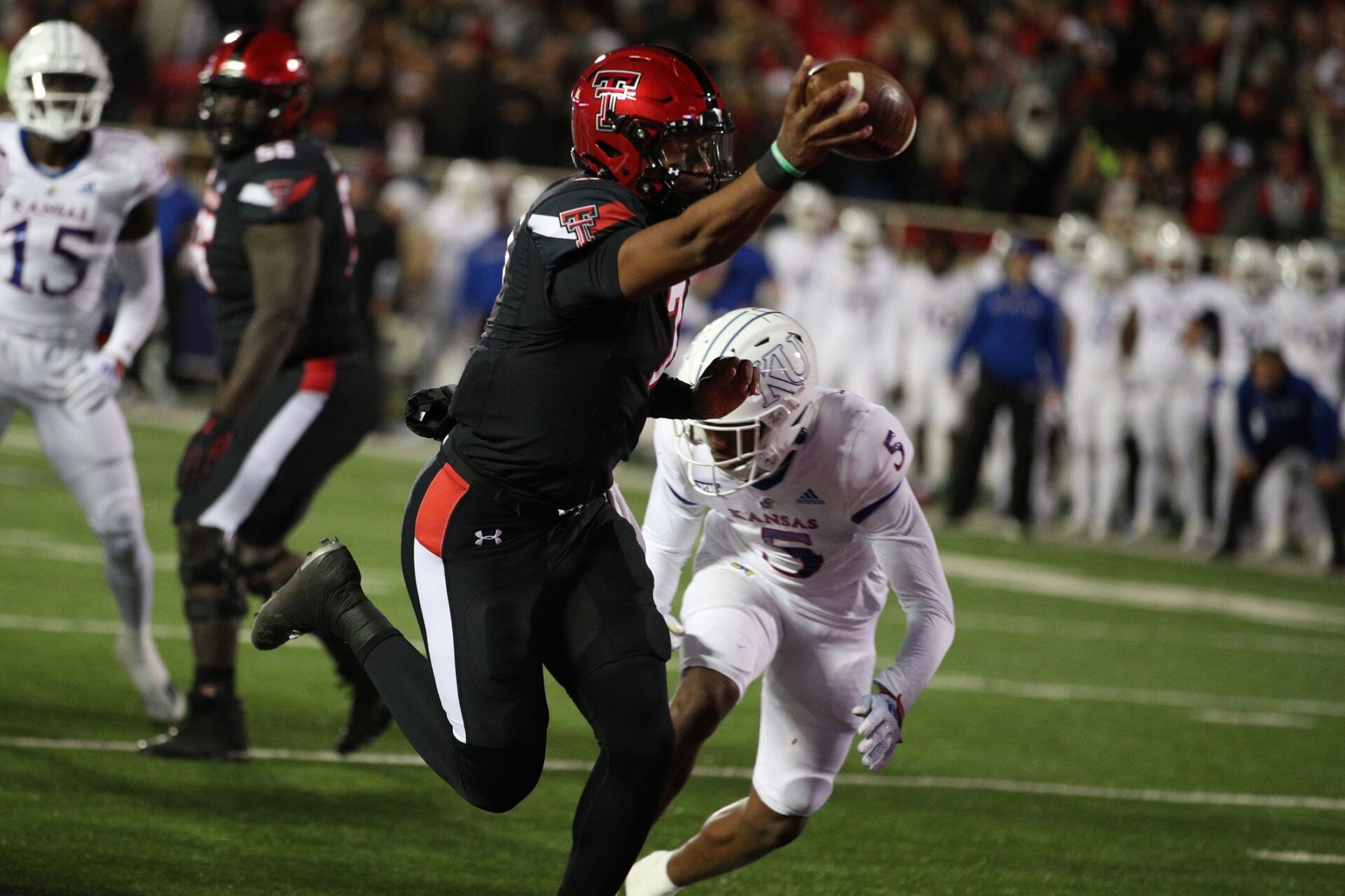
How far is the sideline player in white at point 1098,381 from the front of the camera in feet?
43.4

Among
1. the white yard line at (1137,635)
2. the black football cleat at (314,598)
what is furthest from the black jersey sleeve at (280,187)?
the white yard line at (1137,635)

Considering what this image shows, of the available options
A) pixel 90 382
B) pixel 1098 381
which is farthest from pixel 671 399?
pixel 1098 381

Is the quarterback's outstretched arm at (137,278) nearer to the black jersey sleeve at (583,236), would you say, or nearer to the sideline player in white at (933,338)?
the black jersey sleeve at (583,236)

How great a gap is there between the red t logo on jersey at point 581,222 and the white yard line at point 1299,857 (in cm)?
296

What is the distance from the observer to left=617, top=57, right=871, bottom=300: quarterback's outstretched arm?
2.90 metres

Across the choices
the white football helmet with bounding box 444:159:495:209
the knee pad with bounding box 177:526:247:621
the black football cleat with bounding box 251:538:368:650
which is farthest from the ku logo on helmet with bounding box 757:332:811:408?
the white football helmet with bounding box 444:159:495:209

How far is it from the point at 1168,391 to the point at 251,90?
945 centimetres

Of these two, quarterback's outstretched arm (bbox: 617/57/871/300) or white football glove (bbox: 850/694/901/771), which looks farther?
white football glove (bbox: 850/694/901/771)

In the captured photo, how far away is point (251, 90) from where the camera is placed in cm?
530

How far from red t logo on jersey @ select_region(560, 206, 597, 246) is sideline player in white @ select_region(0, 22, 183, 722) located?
274cm

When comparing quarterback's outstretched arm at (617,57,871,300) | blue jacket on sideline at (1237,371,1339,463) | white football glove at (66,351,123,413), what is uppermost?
quarterback's outstretched arm at (617,57,871,300)

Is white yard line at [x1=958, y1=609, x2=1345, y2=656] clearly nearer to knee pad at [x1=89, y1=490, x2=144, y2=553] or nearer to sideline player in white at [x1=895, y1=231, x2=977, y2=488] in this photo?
knee pad at [x1=89, y1=490, x2=144, y2=553]

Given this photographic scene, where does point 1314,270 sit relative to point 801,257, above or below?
above

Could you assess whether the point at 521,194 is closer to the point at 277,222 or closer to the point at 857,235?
the point at 857,235
